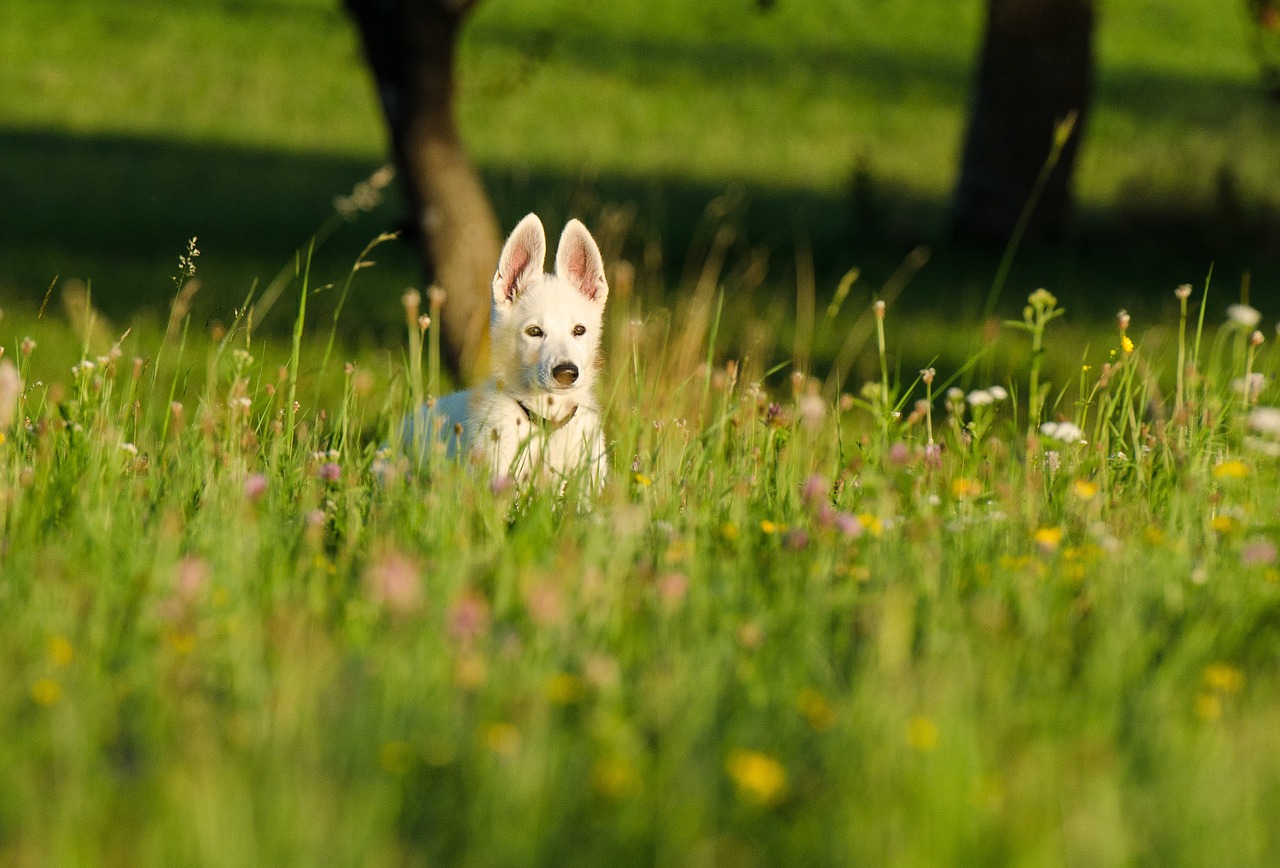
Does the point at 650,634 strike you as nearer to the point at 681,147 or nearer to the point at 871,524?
the point at 871,524

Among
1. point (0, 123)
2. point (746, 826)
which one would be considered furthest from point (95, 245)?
point (746, 826)

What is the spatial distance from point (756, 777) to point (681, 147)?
929 inches

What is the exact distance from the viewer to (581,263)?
15.9 feet

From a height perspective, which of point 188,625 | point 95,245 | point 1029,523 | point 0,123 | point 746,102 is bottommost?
point 188,625

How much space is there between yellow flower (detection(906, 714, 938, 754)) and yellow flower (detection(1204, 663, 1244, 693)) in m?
0.64

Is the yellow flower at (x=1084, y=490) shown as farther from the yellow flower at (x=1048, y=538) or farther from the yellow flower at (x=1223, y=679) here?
the yellow flower at (x=1223, y=679)

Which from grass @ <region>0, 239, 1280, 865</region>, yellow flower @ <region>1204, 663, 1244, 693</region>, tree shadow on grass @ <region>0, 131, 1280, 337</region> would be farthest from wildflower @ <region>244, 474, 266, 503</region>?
tree shadow on grass @ <region>0, 131, 1280, 337</region>

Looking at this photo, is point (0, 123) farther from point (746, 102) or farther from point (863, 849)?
point (863, 849)

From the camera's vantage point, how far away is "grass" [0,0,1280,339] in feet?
46.6

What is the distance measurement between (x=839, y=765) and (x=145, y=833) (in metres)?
1.11

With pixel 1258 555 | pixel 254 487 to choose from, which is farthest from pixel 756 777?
pixel 254 487

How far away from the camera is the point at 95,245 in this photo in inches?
A: 638

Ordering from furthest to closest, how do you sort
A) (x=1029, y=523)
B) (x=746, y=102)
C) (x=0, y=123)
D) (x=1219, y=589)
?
(x=746, y=102) < (x=0, y=123) < (x=1029, y=523) < (x=1219, y=589)

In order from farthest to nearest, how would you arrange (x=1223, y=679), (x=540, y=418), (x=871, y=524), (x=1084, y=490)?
(x=540, y=418) < (x=1084, y=490) < (x=871, y=524) < (x=1223, y=679)
